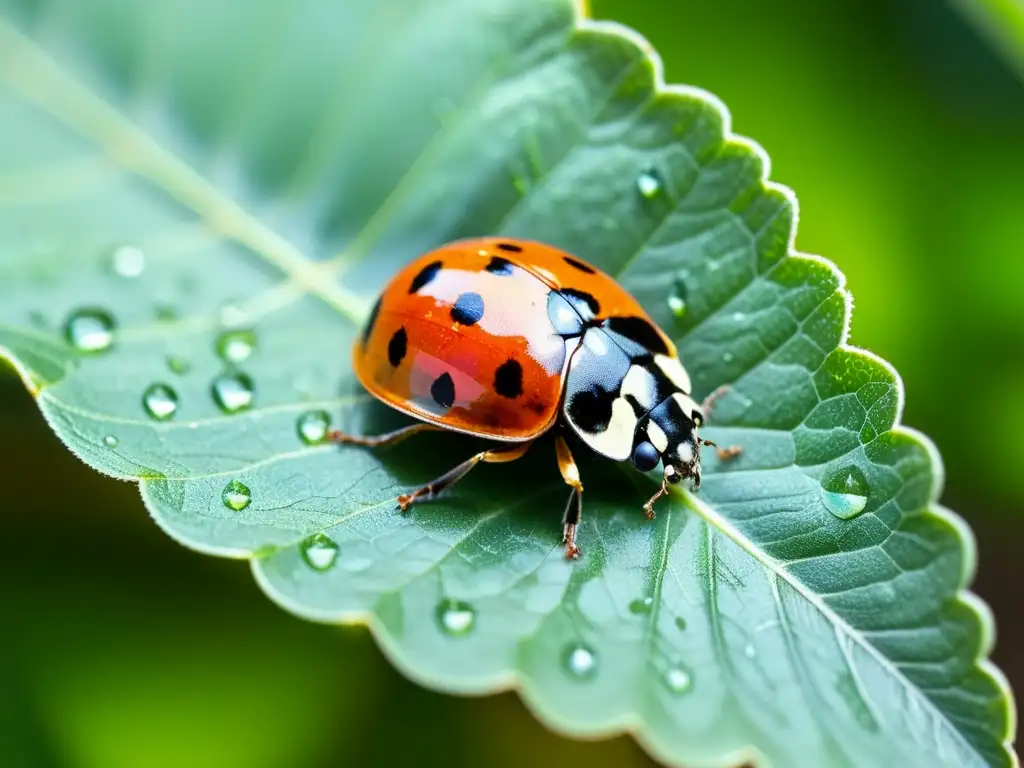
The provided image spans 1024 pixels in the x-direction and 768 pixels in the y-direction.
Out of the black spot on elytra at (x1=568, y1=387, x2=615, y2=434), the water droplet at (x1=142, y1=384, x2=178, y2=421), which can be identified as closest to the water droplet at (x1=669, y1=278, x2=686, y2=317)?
the black spot on elytra at (x1=568, y1=387, x2=615, y2=434)

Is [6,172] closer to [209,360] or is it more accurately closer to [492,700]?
[209,360]

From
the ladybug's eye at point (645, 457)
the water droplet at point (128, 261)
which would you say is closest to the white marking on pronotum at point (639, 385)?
the ladybug's eye at point (645, 457)

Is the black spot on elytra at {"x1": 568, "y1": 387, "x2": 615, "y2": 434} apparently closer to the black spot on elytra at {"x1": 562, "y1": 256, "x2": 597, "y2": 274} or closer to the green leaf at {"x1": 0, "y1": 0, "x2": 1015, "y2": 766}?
the green leaf at {"x1": 0, "y1": 0, "x2": 1015, "y2": 766}

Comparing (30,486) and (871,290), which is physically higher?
(871,290)

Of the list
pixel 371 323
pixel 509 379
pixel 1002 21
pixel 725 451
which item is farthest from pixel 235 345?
pixel 1002 21

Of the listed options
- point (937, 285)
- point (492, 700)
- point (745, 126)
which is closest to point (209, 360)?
point (492, 700)

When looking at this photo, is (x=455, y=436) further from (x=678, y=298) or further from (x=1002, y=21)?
(x=1002, y=21)
